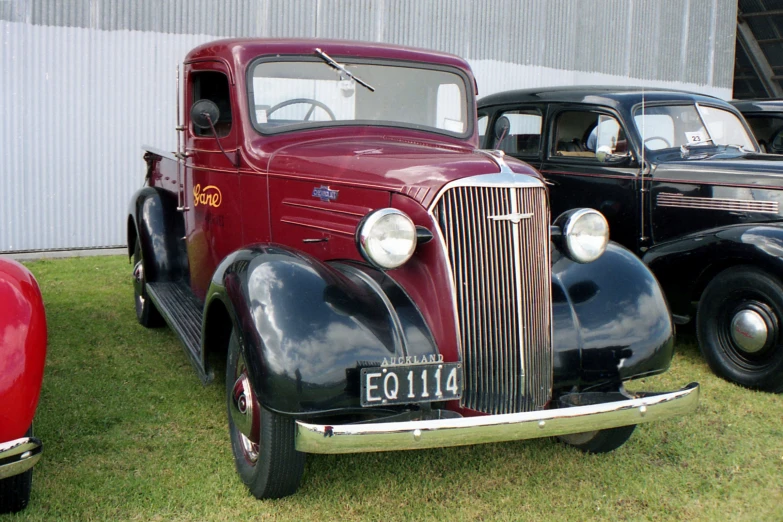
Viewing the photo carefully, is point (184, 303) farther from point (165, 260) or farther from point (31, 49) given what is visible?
point (31, 49)

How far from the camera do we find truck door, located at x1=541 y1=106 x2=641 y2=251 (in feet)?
18.2

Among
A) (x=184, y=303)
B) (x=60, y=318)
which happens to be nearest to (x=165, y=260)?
(x=184, y=303)

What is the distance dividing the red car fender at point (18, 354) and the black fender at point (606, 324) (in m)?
1.90

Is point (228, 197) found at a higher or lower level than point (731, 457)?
higher

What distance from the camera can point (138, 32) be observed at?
8133mm

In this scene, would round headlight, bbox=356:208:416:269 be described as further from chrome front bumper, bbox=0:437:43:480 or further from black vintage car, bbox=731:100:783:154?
black vintage car, bbox=731:100:783:154

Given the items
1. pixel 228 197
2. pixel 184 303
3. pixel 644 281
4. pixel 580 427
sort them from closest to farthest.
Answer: pixel 580 427 → pixel 644 281 → pixel 228 197 → pixel 184 303

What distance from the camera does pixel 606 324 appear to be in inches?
122

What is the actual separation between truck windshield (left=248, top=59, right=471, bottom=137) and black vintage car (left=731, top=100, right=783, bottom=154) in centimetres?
478

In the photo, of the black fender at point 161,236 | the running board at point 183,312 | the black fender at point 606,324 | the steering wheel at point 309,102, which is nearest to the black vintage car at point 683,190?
the steering wheel at point 309,102

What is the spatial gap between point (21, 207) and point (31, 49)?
5.24 feet

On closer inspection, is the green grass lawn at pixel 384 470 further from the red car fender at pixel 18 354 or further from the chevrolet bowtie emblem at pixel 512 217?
the chevrolet bowtie emblem at pixel 512 217

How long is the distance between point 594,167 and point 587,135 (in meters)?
0.29

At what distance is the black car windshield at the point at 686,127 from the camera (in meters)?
5.54
